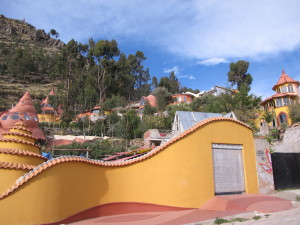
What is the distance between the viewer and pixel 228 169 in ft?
33.5

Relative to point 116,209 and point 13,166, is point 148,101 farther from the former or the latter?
point 13,166

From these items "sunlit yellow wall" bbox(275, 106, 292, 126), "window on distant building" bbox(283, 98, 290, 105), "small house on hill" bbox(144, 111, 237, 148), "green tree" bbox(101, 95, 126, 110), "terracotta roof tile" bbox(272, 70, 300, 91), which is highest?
"terracotta roof tile" bbox(272, 70, 300, 91)

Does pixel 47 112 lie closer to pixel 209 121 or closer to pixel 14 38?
pixel 209 121

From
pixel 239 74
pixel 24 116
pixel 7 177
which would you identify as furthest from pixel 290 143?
pixel 239 74

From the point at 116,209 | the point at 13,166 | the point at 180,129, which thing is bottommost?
the point at 116,209

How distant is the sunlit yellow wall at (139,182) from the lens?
254 inches

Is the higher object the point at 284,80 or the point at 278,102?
the point at 284,80

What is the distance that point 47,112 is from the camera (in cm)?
4381

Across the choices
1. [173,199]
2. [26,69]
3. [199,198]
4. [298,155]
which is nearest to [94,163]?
[173,199]

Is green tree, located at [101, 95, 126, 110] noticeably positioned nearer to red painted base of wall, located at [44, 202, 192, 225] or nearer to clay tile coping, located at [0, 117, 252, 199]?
clay tile coping, located at [0, 117, 252, 199]

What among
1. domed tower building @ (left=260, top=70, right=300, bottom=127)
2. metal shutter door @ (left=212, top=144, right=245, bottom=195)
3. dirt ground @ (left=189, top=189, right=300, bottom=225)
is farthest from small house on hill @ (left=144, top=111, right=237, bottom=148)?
domed tower building @ (left=260, top=70, right=300, bottom=127)

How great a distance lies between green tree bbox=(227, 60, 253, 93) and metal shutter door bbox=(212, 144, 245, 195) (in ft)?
173

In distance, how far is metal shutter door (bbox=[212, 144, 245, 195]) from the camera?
32.6 ft

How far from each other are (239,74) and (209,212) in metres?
57.4
